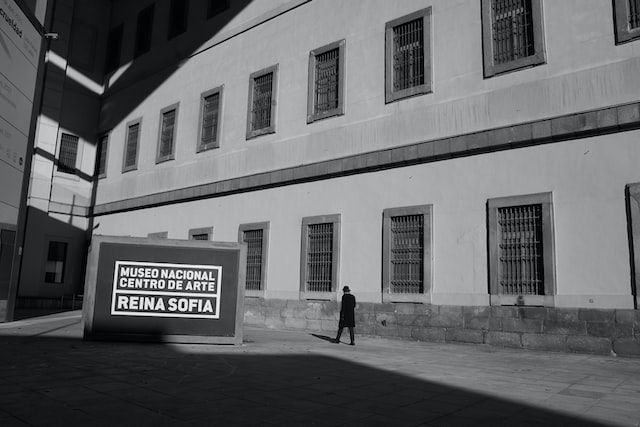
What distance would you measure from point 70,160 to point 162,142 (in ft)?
20.7

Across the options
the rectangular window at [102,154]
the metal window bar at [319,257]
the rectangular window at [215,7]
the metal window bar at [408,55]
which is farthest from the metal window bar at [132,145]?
the metal window bar at [408,55]

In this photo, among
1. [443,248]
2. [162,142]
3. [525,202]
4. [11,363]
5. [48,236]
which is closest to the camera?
[11,363]

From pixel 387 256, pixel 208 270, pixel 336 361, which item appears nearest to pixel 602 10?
pixel 387 256

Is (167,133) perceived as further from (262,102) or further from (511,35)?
(511,35)

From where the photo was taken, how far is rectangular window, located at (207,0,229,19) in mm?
A: 20906

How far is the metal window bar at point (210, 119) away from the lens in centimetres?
2033

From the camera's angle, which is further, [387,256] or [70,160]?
[70,160]

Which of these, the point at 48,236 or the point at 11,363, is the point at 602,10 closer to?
the point at 11,363

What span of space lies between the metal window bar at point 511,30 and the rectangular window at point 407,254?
415 cm

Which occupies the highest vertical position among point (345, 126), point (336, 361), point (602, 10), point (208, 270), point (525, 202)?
point (602, 10)

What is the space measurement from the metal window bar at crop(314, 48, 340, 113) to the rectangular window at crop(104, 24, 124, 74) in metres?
13.8

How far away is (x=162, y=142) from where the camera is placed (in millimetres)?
22594

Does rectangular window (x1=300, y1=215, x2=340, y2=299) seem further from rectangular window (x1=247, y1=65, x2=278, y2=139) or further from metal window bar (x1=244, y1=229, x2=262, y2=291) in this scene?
rectangular window (x1=247, y1=65, x2=278, y2=139)

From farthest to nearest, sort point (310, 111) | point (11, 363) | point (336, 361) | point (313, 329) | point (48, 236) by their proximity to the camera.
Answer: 1. point (48, 236)
2. point (310, 111)
3. point (313, 329)
4. point (336, 361)
5. point (11, 363)
